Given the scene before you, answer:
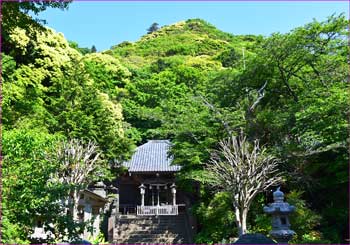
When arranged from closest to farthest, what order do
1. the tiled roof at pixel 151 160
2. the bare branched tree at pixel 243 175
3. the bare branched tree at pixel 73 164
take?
the bare branched tree at pixel 243 175
the bare branched tree at pixel 73 164
the tiled roof at pixel 151 160

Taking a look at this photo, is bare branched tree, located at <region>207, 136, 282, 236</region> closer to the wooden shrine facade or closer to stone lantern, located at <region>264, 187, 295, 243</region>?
stone lantern, located at <region>264, 187, 295, 243</region>

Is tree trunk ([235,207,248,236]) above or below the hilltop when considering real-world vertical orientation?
below

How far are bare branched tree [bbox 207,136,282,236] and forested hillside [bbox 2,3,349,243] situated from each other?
2.21 ft

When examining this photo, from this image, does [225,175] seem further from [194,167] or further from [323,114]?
[323,114]

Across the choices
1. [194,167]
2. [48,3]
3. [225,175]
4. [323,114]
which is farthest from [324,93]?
[48,3]

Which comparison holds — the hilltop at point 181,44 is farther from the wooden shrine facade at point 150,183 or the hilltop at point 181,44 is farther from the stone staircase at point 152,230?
the stone staircase at point 152,230

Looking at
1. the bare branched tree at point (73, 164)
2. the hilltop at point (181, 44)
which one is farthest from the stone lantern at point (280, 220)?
the hilltop at point (181, 44)

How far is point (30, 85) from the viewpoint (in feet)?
53.0

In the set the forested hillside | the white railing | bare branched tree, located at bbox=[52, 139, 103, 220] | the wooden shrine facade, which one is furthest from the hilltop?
bare branched tree, located at bbox=[52, 139, 103, 220]

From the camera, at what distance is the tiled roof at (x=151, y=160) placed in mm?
21156

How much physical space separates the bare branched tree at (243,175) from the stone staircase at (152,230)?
14.1 feet

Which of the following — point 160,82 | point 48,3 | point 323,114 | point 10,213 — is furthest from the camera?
point 160,82

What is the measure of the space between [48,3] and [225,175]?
7832 millimetres

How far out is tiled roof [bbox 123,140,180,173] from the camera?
2116cm
